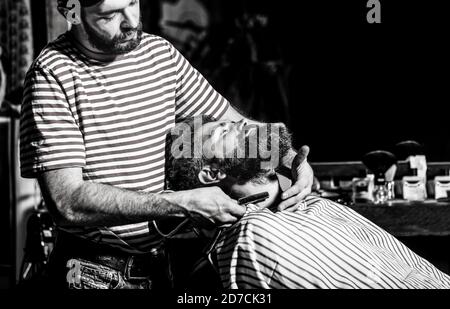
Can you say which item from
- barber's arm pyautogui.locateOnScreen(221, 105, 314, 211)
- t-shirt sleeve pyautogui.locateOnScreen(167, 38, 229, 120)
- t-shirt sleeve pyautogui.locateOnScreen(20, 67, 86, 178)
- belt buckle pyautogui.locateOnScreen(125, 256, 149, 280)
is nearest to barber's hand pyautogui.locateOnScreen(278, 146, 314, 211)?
barber's arm pyautogui.locateOnScreen(221, 105, 314, 211)

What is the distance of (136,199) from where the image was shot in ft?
6.06

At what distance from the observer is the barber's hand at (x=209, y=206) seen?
1857 mm

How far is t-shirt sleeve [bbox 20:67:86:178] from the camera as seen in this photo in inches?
74.4

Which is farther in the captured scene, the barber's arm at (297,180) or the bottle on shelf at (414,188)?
the bottle on shelf at (414,188)

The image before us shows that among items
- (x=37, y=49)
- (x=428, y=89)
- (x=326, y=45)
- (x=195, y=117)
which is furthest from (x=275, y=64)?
(x=195, y=117)

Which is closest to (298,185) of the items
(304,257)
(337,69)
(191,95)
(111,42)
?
(304,257)

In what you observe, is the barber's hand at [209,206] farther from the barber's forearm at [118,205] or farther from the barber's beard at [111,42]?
the barber's beard at [111,42]

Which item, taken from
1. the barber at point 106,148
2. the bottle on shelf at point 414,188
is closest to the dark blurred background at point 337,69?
the bottle on shelf at point 414,188

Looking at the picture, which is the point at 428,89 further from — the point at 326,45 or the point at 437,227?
the point at 437,227

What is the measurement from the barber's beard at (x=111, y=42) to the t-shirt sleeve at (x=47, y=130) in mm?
196

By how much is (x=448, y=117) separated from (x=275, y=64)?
1269mm

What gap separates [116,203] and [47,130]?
0.31m

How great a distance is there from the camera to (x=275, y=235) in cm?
187

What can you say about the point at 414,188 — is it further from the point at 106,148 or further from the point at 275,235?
the point at 106,148
